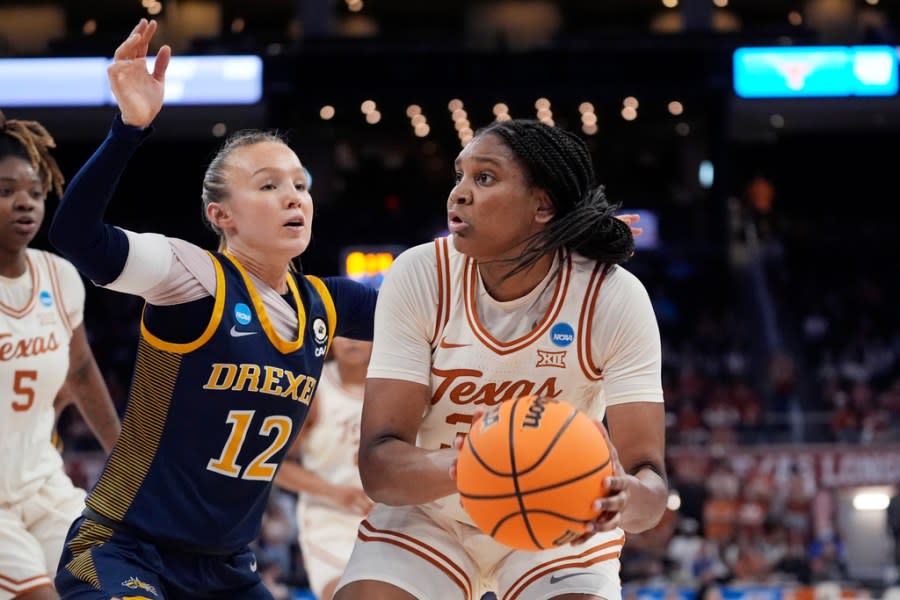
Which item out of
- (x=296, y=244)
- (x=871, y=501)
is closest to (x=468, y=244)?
(x=296, y=244)

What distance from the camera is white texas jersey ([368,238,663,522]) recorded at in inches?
155

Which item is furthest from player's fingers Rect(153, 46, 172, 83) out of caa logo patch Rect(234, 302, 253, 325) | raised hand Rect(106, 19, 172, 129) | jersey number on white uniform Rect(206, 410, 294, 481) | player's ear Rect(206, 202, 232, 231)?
jersey number on white uniform Rect(206, 410, 294, 481)

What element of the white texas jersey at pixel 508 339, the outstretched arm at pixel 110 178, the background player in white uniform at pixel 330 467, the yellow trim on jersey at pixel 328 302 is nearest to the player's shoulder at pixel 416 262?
the white texas jersey at pixel 508 339

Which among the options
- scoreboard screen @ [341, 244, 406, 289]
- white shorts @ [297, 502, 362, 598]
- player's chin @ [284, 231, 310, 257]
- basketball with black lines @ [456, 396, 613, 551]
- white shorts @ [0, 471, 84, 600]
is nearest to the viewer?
basketball with black lines @ [456, 396, 613, 551]

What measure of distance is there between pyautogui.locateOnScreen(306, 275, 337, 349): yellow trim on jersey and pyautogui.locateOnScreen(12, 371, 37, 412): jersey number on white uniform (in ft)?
4.23

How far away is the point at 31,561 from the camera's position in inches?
185

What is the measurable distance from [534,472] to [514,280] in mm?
958

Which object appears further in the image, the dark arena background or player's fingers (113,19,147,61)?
the dark arena background

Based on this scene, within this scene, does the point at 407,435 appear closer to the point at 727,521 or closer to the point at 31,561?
the point at 31,561

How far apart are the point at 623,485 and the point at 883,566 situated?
12992 millimetres

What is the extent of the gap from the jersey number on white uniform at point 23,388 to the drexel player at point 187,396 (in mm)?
1127

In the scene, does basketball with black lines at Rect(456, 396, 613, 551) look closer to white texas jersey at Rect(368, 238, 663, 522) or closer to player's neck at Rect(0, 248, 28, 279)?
white texas jersey at Rect(368, 238, 663, 522)

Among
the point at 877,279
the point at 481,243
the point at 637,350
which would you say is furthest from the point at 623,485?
the point at 877,279

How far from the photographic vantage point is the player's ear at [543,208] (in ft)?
13.2
